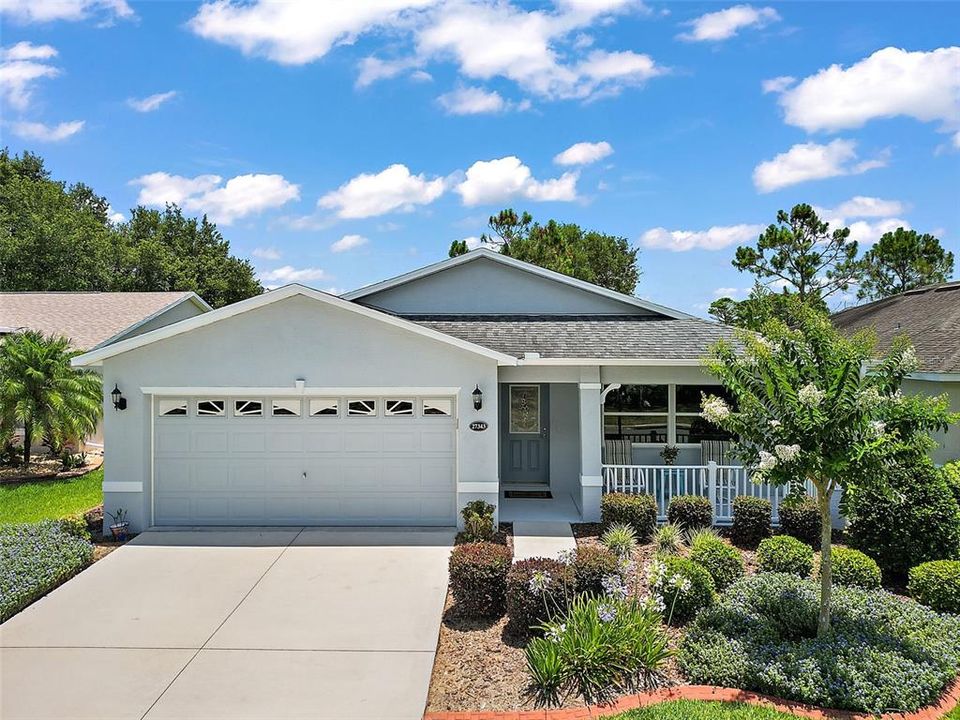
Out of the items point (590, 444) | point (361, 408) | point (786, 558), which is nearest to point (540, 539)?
point (590, 444)

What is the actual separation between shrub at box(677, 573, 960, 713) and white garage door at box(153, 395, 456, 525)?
17.5ft

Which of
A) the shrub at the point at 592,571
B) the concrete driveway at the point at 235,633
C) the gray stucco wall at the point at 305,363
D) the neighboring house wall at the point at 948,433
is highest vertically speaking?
the gray stucco wall at the point at 305,363

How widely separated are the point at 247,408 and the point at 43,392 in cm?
746

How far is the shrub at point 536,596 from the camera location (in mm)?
6820

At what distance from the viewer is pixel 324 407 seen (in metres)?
11.1

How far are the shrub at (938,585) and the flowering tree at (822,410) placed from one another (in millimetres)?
1930

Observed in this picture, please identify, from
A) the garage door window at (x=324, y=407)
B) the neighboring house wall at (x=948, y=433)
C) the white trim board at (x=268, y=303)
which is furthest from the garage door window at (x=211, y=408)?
the neighboring house wall at (x=948, y=433)

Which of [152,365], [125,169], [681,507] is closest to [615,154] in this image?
[681,507]

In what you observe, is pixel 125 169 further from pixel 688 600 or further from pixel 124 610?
pixel 688 600

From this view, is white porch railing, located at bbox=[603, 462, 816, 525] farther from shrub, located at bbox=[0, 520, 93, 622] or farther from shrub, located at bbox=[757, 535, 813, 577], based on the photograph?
shrub, located at bbox=[0, 520, 93, 622]

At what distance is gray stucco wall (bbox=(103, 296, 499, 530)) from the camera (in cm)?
1087

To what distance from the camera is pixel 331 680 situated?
19.9 feet

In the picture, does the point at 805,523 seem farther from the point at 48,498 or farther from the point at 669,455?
the point at 48,498

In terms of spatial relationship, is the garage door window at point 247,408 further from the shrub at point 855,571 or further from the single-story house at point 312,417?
the shrub at point 855,571
